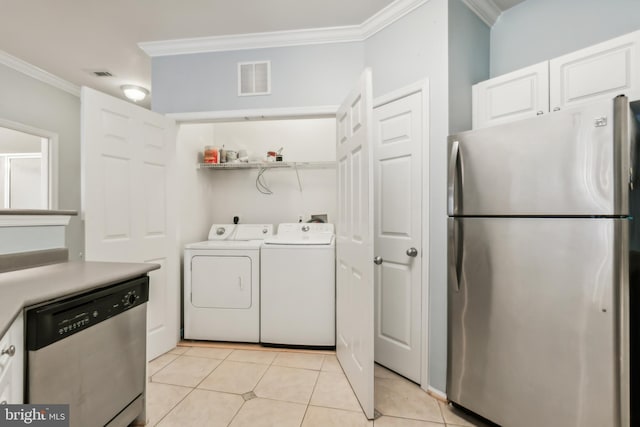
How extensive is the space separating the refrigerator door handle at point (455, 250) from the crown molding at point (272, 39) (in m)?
1.55

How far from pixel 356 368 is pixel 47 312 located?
5.11 feet

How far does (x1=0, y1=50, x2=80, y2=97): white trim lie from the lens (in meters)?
3.02

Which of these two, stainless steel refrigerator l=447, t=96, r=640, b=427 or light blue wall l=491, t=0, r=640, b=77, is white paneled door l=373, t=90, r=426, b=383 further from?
light blue wall l=491, t=0, r=640, b=77

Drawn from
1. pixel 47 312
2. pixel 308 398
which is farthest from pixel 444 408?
pixel 47 312

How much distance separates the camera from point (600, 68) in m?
1.54

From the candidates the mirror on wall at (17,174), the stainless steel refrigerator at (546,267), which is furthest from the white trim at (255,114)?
the mirror on wall at (17,174)

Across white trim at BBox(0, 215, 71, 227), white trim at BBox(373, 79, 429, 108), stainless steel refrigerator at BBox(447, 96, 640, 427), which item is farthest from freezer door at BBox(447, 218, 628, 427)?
white trim at BBox(0, 215, 71, 227)

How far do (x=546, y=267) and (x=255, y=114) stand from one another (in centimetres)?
227

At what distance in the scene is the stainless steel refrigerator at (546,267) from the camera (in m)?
1.22

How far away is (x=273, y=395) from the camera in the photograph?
1940 millimetres

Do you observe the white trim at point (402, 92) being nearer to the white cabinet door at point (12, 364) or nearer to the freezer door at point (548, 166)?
the freezer door at point (548, 166)

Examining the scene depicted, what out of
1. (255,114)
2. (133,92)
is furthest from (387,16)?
(133,92)

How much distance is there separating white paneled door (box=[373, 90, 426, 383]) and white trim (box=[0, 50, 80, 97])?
3.63m

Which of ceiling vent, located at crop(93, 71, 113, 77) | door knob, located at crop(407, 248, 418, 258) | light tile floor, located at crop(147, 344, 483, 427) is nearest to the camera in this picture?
light tile floor, located at crop(147, 344, 483, 427)
